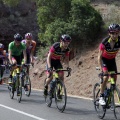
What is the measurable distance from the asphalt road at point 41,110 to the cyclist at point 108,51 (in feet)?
3.48

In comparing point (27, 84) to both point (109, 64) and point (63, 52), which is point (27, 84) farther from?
point (109, 64)

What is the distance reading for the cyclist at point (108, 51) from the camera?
7.75 meters

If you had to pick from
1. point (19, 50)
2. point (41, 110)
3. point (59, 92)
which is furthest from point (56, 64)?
point (19, 50)

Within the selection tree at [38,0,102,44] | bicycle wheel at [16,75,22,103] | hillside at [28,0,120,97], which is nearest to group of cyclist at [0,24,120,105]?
bicycle wheel at [16,75,22,103]

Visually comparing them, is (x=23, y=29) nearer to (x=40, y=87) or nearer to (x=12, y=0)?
(x=12, y=0)

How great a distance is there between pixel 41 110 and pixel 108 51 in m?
2.69

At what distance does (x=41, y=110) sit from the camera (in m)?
9.27

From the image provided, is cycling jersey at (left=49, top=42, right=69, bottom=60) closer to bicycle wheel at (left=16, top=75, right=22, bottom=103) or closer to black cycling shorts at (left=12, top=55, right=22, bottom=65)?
bicycle wheel at (left=16, top=75, right=22, bottom=103)

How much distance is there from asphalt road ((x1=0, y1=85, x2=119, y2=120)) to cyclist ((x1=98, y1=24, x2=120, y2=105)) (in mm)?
1060

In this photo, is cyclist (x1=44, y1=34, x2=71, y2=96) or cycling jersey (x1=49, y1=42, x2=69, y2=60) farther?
cycling jersey (x1=49, y1=42, x2=69, y2=60)

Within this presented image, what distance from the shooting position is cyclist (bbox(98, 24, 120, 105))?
7.75 m

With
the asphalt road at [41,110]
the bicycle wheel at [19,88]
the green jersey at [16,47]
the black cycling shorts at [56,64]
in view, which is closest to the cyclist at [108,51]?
the asphalt road at [41,110]

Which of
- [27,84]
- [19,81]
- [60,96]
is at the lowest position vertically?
[60,96]

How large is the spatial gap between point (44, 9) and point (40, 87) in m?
4.53
